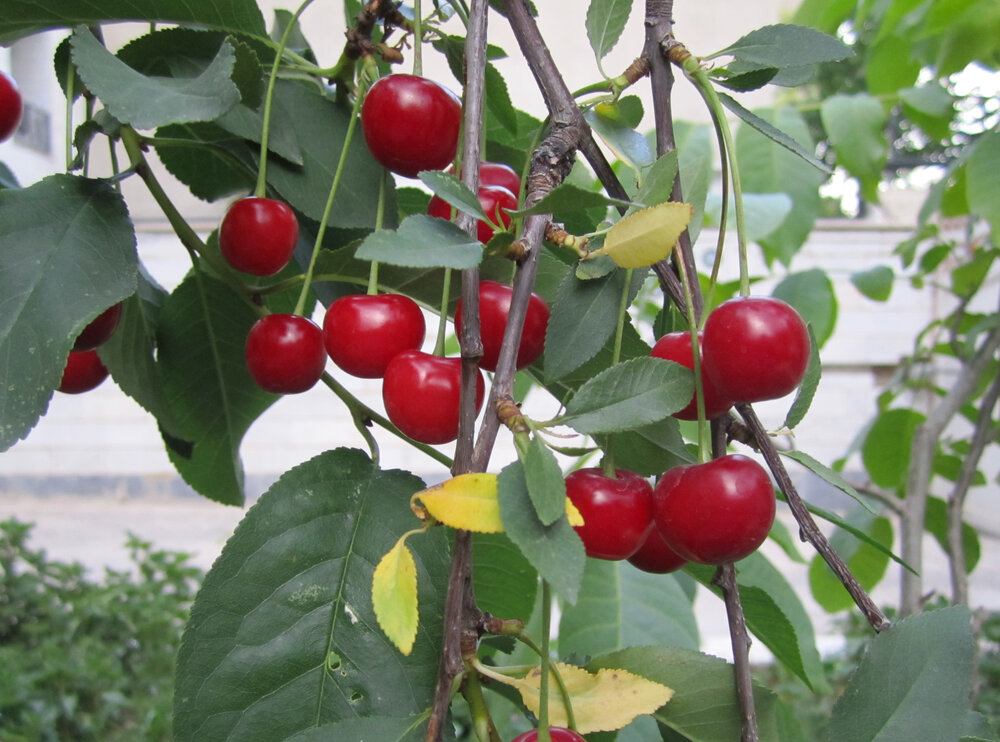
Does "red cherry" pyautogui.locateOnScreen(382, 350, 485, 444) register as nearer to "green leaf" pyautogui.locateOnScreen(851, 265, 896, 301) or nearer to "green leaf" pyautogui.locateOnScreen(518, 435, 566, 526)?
"green leaf" pyautogui.locateOnScreen(518, 435, 566, 526)

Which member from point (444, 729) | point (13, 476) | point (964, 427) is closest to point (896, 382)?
point (444, 729)

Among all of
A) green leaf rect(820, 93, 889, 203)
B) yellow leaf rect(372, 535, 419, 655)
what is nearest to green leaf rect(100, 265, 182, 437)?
yellow leaf rect(372, 535, 419, 655)

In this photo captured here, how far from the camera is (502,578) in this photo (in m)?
0.41

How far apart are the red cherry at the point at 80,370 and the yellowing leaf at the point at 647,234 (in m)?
0.30

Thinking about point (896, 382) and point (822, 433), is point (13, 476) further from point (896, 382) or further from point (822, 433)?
point (896, 382)

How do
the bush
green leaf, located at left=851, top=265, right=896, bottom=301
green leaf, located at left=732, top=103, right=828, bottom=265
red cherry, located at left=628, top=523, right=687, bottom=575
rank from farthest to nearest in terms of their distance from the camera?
the bush → green leaf, located at left=851, top=265, right=896, bottom=301 → green leaf, located at left=732, top=103, right=828, bottom=265 → red cherry, located at left=628, top=523, right=687, bottom=575

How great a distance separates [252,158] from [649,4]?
7.7 inches

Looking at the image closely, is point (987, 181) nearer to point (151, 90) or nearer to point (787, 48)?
point (787, 48)

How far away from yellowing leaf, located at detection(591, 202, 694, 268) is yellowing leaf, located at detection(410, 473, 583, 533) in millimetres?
75

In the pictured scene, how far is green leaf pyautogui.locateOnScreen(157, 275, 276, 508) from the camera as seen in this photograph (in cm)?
46

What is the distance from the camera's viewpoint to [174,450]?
18.2 inches

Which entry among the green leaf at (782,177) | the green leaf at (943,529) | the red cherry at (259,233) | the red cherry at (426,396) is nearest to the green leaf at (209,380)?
the red cherry at (259,233)

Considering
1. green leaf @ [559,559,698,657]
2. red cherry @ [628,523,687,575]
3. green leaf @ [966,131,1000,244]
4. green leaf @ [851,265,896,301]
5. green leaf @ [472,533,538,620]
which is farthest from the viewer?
green leaf @ [851,265,896,301]

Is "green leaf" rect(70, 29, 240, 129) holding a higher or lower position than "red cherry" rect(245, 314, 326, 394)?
higher
